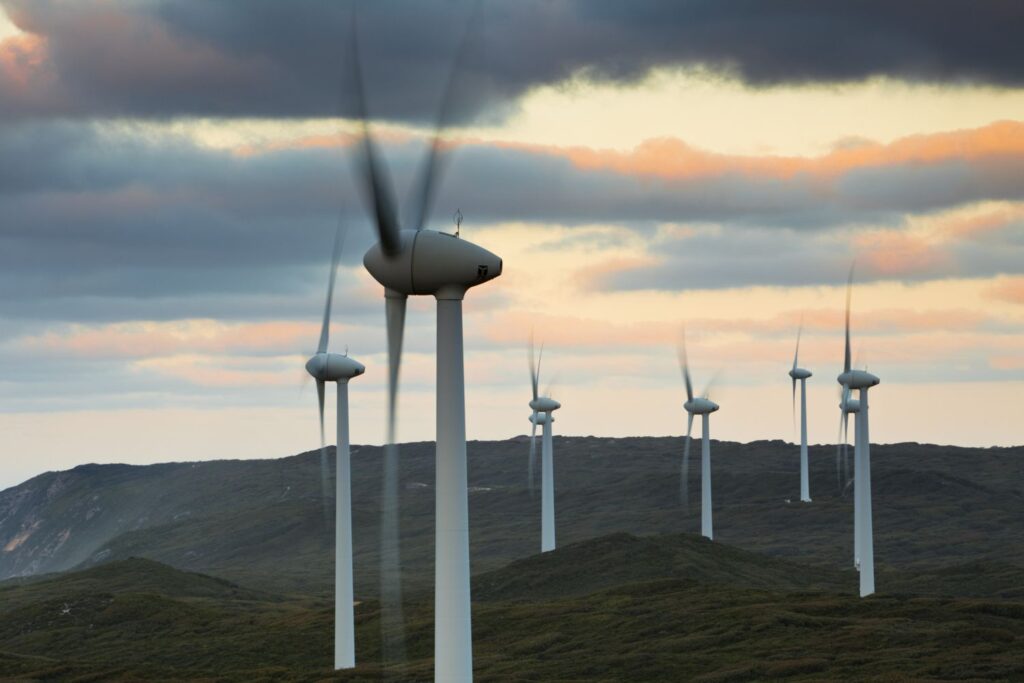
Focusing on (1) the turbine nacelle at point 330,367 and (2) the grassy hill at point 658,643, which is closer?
(1) the turbine nacelle at point 330,367

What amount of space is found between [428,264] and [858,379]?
102m

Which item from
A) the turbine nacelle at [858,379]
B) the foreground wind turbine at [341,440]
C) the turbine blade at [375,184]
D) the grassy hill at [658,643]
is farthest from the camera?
the turbine nacelle at [858,379]

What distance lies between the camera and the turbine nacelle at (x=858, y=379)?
150 metres

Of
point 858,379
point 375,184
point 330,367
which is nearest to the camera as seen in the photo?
point 375,184

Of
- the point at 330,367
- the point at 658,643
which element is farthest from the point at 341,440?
the point at 658,643

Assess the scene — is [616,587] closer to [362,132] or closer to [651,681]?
[651,681]

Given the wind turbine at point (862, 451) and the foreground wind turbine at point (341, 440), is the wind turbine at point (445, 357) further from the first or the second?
the wind turbine at point (862, 451)

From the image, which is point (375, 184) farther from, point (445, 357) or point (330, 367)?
point (330, 367)

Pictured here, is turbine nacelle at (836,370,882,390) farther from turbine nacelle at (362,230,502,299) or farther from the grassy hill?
turbine nacelle at (362,230,502,299)

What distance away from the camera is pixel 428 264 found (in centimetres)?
5572

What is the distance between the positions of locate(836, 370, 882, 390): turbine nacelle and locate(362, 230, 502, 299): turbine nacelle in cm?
9945

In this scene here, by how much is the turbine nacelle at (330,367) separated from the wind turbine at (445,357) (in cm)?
5562

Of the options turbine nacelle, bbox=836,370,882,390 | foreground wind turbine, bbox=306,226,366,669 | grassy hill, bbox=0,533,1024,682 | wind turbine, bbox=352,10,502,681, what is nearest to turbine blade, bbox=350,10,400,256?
wind turbine, bbox=352,10,502,681

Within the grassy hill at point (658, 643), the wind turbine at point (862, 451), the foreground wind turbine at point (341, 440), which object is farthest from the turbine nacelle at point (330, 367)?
the wind turbine at point (862, 451)
